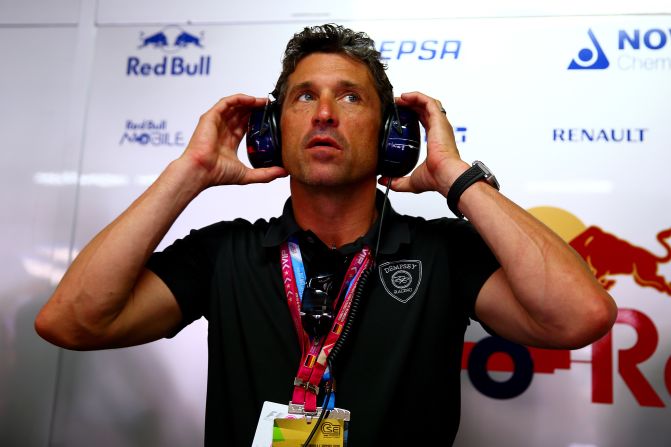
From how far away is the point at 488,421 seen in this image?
1.94 metres

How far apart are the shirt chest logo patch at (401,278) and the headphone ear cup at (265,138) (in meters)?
0.43

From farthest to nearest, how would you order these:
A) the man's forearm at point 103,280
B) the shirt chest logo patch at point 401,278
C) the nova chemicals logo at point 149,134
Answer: the nova chemicals logo at point 149,134, the shirt chest logo patch at point 401,278, the man's forearm at point 103,280

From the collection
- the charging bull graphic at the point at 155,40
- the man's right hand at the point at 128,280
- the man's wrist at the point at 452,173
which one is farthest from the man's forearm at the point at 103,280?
the charging bull graphic at the point at 155,40

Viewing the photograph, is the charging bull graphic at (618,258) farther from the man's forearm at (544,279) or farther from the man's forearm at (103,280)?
the man's forearm at (103,280)

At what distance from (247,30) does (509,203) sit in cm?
153

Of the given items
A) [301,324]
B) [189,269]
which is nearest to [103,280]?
[189,269]

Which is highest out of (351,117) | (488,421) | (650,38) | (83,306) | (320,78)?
(650,38)

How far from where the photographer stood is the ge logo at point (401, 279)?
1.33 meters

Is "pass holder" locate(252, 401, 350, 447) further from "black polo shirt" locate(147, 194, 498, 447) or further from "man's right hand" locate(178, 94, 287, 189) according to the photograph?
"man's right hand" locate(178, 94, 287, 189)

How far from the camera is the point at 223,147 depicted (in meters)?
1.49

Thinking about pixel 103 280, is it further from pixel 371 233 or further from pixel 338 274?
pixel 371 233

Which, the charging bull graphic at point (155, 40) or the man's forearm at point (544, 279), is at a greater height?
the charging bull graphic at point (155, 40)

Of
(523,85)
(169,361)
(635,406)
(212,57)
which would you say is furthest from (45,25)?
(635,406)

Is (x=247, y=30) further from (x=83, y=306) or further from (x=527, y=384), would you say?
(x=527, y=384)
